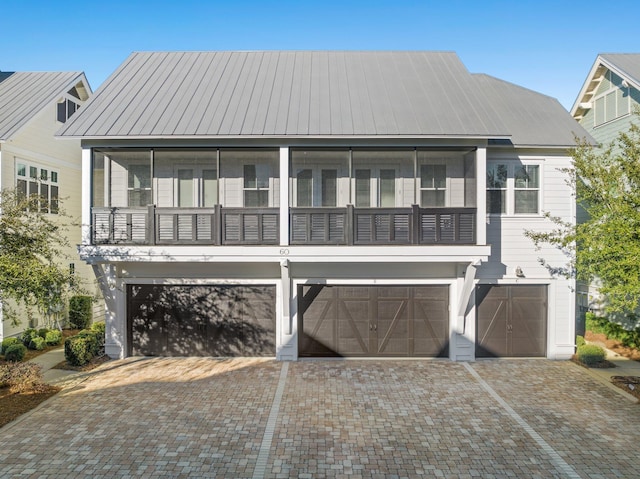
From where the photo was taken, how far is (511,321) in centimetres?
1198

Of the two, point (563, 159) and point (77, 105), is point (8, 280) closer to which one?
point (77, 105)

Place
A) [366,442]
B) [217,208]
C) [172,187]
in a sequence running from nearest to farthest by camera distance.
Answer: [366,442] → [217,208] → [172,187]

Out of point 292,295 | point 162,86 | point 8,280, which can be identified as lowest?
point 292,295

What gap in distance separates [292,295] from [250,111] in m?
5.36

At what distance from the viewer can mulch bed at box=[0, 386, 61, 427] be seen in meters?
8.10

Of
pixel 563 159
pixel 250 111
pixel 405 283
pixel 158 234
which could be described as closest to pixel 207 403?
pixel 158 234

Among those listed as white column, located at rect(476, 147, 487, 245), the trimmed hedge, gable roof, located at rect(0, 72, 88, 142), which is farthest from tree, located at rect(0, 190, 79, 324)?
the trimmed hedge

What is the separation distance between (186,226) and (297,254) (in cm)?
308

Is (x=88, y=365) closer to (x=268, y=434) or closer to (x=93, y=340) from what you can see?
(x=93, y=340)

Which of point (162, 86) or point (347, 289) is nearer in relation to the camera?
point (347, 289)

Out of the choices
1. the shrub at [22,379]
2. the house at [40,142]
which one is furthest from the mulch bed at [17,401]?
the house at [40,142]

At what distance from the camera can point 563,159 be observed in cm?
1197

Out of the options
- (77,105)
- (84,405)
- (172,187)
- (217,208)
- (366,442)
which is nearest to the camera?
(366,442)

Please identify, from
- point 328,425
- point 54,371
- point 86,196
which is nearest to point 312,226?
point 328,425
